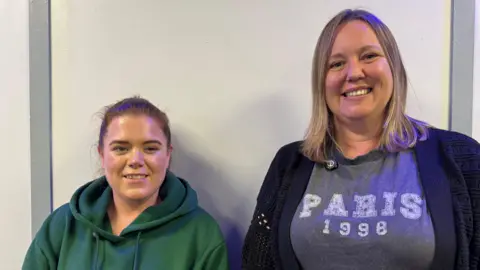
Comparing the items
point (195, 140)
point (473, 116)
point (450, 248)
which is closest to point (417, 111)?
point (473, 116)

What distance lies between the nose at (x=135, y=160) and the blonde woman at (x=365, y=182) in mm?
327

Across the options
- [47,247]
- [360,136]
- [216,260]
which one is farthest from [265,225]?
[47,247]

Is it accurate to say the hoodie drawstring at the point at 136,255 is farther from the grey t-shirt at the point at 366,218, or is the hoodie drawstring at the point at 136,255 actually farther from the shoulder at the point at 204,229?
the grey t-shirt at the point at 366,218

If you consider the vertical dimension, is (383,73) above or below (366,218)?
above

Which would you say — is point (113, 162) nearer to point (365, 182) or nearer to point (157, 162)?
point (157, 162)

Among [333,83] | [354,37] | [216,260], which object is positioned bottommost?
[216,260]

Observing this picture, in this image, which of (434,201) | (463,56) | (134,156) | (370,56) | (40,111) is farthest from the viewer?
(40,111)

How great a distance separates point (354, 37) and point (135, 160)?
0.63 meters

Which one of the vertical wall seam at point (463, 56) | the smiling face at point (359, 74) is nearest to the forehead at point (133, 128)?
the smiling face at point (359, 74)

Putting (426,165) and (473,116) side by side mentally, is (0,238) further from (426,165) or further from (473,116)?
(473,116)

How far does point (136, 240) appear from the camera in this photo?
1196 millimetres

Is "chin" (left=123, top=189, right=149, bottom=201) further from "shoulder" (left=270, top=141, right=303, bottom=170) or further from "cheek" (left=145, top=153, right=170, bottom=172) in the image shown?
"shoulder" (left=270, top=141, right=303, bottom=170)

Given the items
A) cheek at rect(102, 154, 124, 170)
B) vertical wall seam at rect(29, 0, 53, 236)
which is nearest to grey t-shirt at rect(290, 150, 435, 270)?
cheek at rect(102, 154, 124, 170)

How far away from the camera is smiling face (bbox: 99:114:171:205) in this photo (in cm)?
117
